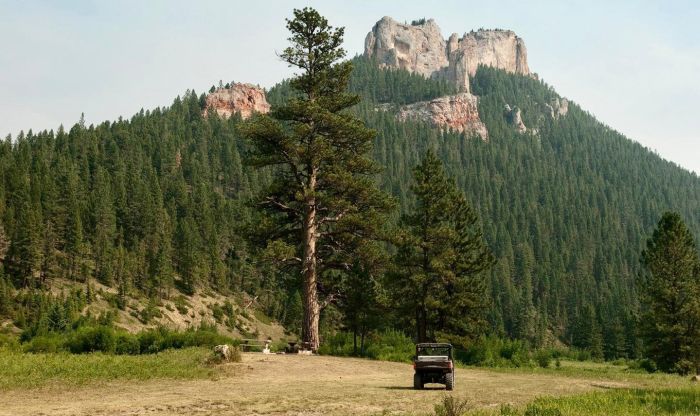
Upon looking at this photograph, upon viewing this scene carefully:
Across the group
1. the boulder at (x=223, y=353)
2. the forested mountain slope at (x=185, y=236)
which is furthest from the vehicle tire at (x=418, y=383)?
the forested mountain slope at (x=185, y=236)

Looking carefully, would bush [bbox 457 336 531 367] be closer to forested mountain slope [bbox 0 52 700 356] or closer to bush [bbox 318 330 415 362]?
bush [bbox 318 330 415 362]

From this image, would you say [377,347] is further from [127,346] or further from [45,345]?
[45,345]

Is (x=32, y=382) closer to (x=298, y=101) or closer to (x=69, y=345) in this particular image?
(x=69, y=345)

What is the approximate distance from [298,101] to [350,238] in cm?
848

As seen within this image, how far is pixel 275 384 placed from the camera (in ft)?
70.1

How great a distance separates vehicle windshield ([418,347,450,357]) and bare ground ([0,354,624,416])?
4.45 ft

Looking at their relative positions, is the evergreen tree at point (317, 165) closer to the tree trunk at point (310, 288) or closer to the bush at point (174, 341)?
the tree trunk at point (310, 288)

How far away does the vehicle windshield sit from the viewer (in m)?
23.7

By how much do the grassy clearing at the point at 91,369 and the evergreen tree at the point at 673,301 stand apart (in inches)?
1606

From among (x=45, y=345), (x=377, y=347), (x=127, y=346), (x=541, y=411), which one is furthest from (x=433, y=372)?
(x=45, y=345)

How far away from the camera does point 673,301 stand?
52188 mm

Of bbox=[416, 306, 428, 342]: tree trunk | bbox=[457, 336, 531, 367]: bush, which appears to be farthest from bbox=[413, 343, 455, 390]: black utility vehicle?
bbox=[416, 306, 428, 342]: tree trunk

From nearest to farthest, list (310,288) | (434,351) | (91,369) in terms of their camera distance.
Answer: (91,369), (434,351), (310,288)

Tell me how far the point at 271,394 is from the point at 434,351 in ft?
26.1
